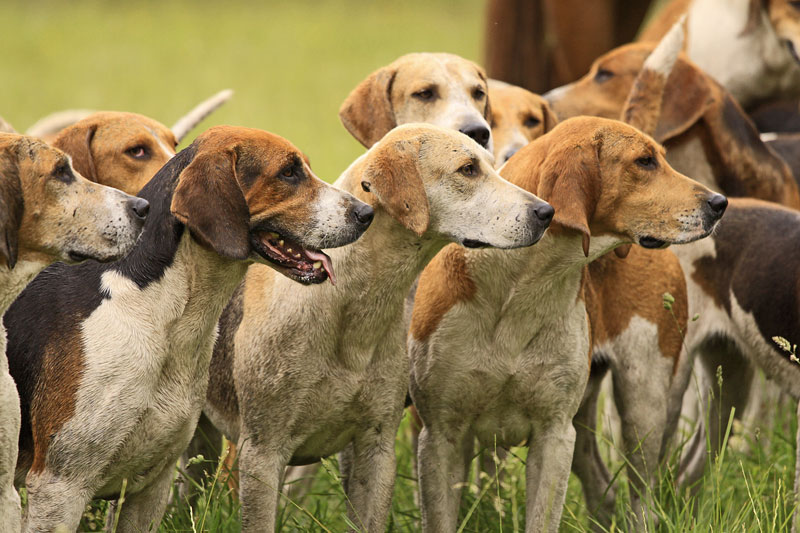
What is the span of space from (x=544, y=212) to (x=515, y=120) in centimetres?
186

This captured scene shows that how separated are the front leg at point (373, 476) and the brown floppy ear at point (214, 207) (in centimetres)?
100

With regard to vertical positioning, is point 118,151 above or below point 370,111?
above

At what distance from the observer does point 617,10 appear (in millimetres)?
8984

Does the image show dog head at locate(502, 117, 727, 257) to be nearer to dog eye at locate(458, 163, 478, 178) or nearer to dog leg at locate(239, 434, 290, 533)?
dog eye at locate(458, 163, 478, 178)

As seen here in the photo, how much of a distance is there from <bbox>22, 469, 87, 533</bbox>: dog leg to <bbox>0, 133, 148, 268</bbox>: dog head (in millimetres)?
719

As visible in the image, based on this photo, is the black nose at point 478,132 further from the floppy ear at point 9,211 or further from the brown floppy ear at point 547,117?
the floppy ear at point 9,211

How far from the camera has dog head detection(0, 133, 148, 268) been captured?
3.84 meters

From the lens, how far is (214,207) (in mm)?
4086

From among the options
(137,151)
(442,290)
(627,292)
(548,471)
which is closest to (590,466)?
(627,292)

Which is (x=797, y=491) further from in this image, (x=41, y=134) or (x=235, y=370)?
(x=41, y=134)

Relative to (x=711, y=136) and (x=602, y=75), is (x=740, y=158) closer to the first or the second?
(x=711, y=136)

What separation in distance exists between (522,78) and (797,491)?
4.45m

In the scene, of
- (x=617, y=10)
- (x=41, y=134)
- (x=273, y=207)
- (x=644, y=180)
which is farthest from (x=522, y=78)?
(x=273, y=207)

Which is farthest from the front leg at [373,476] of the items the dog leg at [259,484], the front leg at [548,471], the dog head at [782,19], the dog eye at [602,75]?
the dog head at [782,19]
